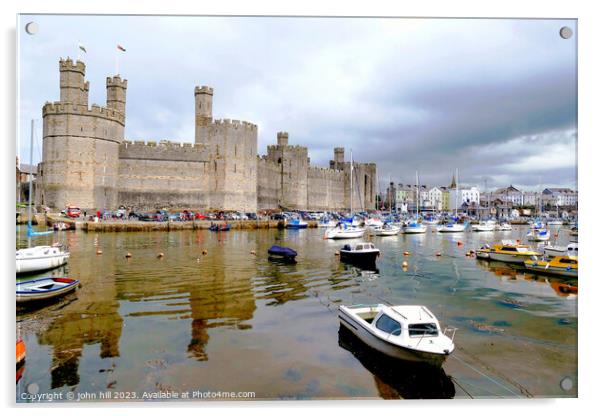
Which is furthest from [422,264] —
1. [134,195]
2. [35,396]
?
[134,195]

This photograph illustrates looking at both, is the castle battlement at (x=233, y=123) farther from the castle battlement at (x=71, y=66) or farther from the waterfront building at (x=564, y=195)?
the waterfront building at (x=564, y=195)

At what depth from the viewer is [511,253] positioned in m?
14.0

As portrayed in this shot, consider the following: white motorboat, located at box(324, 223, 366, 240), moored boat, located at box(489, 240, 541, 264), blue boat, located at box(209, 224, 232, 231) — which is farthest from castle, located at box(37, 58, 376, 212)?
moored boat, located at box(489, 240, 541, 264)

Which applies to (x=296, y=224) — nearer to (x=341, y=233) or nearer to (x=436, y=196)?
(x=341, y=233)

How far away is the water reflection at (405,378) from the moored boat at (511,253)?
1081 centimetres

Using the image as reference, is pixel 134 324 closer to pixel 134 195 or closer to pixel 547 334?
pixel 547 334

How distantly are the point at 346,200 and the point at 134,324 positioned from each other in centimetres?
4868

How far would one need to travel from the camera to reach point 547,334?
6.01 metres

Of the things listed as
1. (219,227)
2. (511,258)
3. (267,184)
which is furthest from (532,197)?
(219,227)

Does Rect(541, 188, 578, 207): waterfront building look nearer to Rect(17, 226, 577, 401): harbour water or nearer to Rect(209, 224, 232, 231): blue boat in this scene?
Rect(17, 226, 577, 401): harbour water

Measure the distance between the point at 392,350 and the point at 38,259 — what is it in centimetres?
891

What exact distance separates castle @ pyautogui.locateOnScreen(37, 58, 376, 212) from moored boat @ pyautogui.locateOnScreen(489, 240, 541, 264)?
20850mm

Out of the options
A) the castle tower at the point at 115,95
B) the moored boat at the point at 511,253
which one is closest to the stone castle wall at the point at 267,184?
the castle tower at the point at 115,95

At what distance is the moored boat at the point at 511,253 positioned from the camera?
1388 cm
